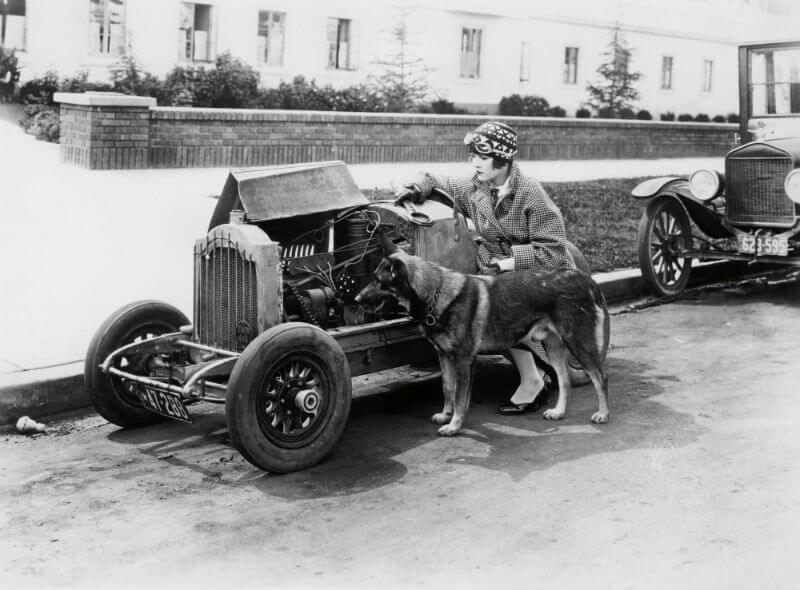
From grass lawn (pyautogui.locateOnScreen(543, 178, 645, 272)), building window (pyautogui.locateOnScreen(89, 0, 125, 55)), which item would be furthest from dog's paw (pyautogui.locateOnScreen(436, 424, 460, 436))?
building window (pyautogui.locateOnScreen(89, 0, 125, 55))

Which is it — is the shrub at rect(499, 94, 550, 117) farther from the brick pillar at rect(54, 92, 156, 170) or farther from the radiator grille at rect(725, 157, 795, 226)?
the radiator grille at rect(725, 157, 795, 226)

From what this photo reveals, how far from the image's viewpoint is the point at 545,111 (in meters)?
30.5

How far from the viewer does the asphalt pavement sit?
648 centimetres

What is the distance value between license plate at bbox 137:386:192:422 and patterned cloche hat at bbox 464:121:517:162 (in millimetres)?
2363

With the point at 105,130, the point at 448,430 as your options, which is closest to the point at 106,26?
the point at 105,130

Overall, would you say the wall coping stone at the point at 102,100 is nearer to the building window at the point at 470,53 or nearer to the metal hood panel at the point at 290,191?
the metal hood panel at the point at 290,191

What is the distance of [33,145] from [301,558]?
13.6m

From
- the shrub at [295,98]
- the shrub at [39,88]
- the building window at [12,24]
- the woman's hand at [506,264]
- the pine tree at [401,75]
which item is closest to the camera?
the woman's hand at [506,264]

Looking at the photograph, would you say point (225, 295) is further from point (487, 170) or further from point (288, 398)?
point (487, 170)

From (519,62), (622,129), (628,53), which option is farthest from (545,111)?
(622,129)

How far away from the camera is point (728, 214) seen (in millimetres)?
10289

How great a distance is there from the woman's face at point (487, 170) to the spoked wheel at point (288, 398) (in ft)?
5.47

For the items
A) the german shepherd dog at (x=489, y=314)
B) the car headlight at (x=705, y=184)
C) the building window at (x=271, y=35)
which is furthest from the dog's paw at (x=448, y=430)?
the building window at (x=271, y=35)

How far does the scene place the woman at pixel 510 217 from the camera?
6.28 metres
